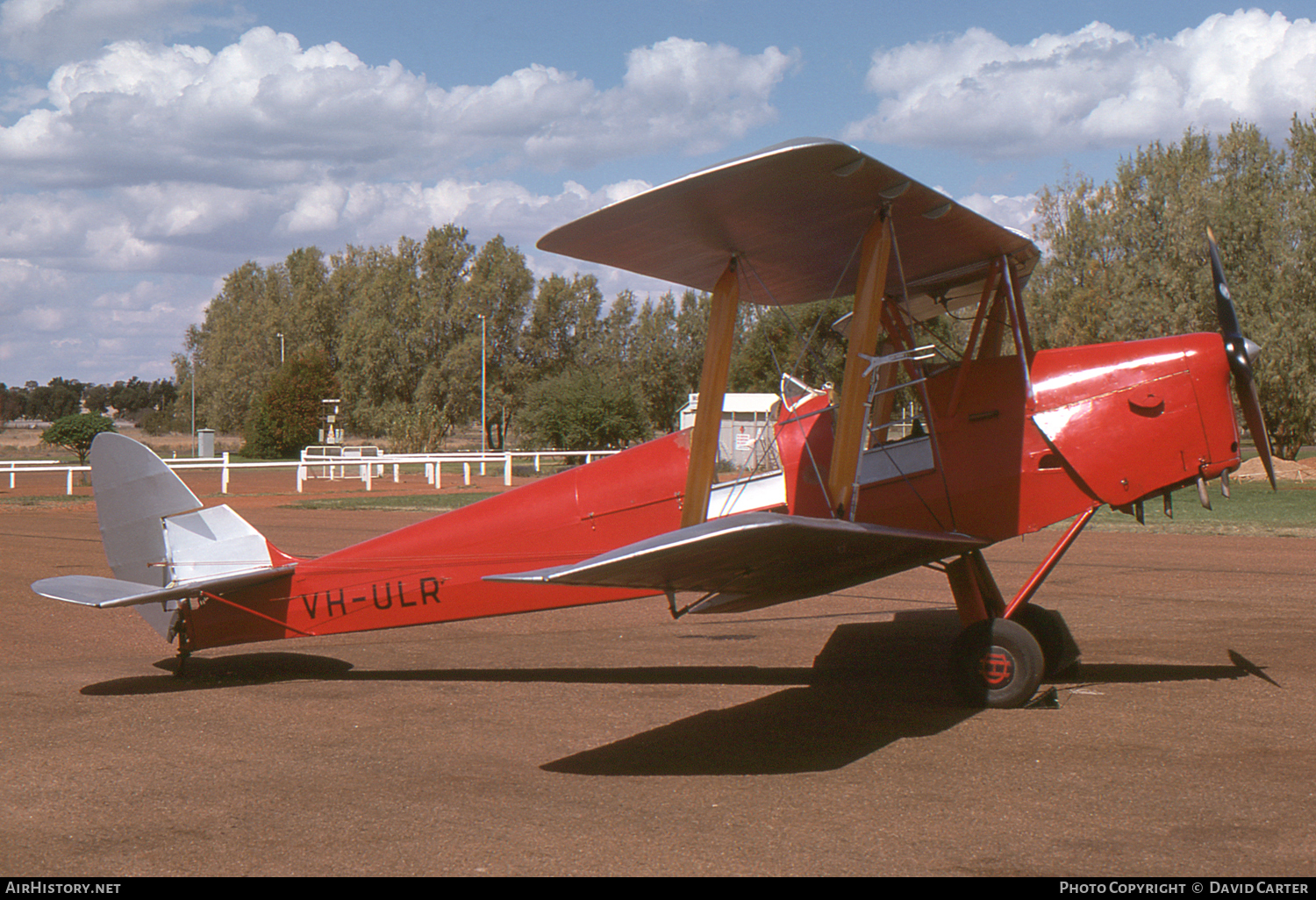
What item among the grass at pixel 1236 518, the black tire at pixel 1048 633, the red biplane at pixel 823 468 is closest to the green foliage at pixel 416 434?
the grass at pixel 1236 518

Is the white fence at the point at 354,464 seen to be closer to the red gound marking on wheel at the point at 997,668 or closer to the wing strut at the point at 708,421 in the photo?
the wing strut at the point at 708,421

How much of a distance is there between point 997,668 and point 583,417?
4395 centimetres

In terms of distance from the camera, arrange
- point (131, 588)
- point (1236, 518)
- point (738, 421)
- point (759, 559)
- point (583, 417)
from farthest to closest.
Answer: point (738, 421) → point (583, 417) → point (1236, 518) → point (131, 588) → point (759, 559)

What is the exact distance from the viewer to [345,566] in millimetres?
7707

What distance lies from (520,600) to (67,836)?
133 inches

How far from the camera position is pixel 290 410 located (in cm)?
7575

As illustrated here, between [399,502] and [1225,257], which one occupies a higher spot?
[1225,257]

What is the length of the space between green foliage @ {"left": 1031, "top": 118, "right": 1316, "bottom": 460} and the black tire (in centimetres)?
3093

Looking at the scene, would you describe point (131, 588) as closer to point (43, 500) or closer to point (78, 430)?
point (43, 500)

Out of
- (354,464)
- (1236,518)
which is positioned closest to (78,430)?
(354,464)

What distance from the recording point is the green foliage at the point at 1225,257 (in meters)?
35.7

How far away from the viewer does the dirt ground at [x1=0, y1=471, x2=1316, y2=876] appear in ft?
13.9

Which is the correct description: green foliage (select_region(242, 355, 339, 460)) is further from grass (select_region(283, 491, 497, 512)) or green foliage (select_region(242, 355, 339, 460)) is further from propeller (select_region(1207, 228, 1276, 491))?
propeller (select_region(1207, 228, 1276, 491))

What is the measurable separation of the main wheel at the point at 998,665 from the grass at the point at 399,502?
19.3 meters
